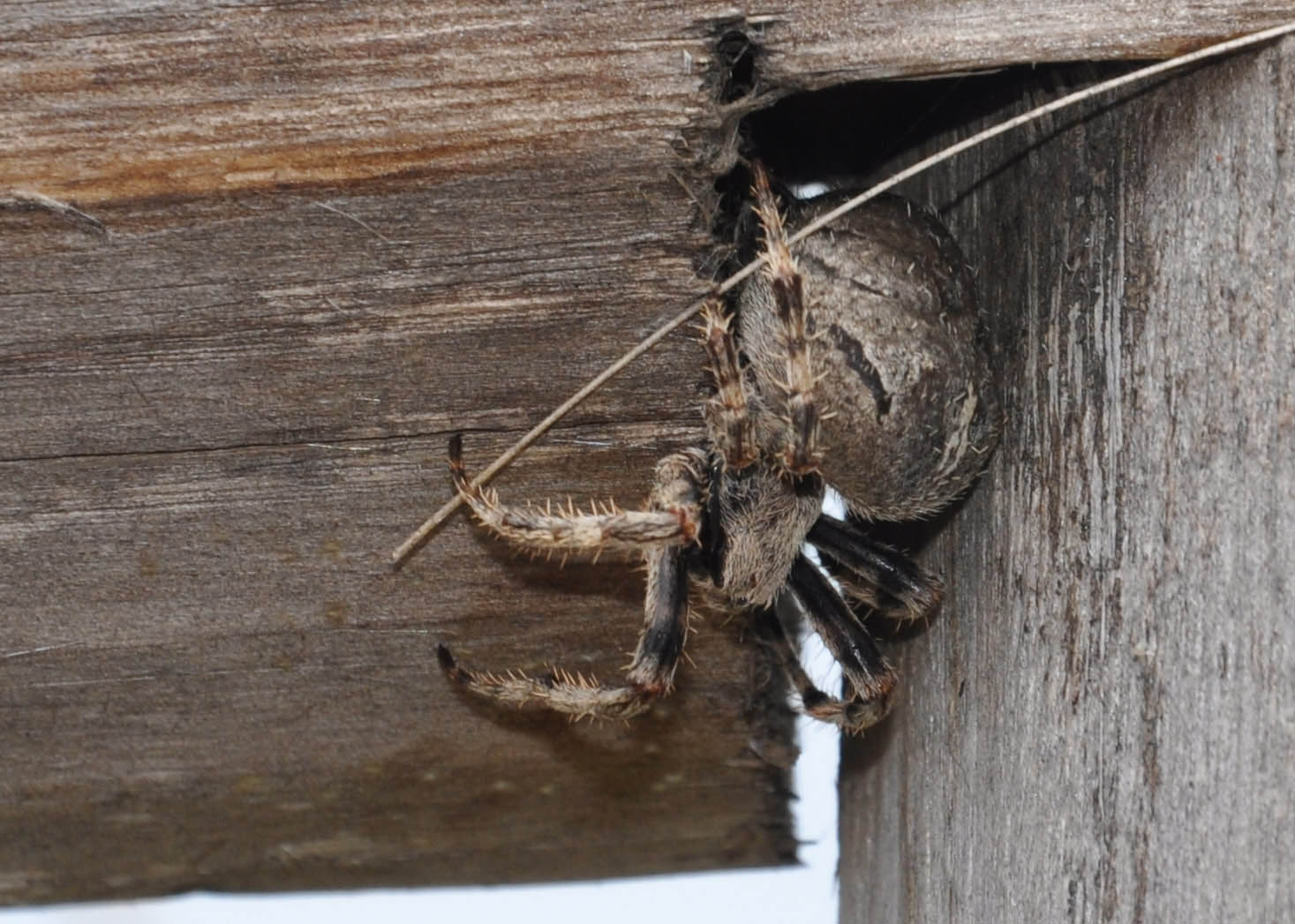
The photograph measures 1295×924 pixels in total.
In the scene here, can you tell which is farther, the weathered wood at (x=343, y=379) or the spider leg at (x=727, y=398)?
the spider leg at (x=727, y=398)

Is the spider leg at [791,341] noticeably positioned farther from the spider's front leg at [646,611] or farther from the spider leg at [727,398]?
the spider's front leg at [646,611]

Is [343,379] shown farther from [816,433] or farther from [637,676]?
[816,433]

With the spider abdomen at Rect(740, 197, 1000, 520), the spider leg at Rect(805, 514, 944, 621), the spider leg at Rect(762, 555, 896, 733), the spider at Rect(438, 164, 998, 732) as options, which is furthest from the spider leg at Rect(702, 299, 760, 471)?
the spider leg at Rect(762, 555, 896, 733)

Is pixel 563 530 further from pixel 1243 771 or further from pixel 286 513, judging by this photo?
pixel 1243 771

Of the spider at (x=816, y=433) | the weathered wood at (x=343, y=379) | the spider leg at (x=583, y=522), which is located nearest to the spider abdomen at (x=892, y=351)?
the spider at (x=816, y=433)

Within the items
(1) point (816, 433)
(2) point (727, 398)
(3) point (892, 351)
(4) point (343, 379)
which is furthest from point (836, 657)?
(4) point (343, 379)

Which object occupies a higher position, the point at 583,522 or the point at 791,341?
the point at 791,341

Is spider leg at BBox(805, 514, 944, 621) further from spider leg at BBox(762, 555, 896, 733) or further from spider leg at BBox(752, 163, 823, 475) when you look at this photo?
spider leg at BBox(752, 163, 823, 475)

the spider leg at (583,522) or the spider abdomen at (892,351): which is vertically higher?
the spider abdomen at (892,351)

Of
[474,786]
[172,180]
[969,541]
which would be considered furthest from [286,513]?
[969,541]
